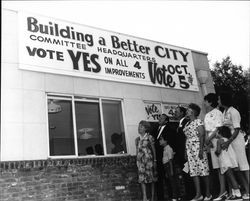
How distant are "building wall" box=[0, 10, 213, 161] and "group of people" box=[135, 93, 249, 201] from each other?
1175 millimetres

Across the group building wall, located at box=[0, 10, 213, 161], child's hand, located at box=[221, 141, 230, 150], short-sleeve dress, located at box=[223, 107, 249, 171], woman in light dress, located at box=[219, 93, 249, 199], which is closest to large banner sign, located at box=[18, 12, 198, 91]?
building wall, located at box=[0, 10, 213, 161]

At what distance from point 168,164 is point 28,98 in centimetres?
338

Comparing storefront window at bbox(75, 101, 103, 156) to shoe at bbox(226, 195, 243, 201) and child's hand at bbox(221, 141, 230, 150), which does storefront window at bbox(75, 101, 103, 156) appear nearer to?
child's hand at bbox(221, 141, 230, 150)

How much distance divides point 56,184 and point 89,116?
6.28 feet

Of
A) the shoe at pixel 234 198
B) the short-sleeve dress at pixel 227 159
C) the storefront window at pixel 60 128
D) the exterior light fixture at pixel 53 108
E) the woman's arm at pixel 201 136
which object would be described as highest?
the exterior light fixture at pixel 53 108

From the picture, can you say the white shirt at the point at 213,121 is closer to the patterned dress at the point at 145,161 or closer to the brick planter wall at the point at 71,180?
the patterned dress at the point at 145,161

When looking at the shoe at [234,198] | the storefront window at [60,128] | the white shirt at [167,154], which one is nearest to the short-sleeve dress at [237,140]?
the shoe at [234,198]

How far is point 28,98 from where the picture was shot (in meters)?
6.55

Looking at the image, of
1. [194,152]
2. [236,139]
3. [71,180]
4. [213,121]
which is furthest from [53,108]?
[236,139]

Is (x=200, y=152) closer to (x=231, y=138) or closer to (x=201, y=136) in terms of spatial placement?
(x=201, y=136)

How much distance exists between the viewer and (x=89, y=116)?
7465mm

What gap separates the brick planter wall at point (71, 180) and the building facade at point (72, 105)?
19 millimetres

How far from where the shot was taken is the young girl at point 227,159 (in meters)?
4.86

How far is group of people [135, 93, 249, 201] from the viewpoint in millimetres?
5016
